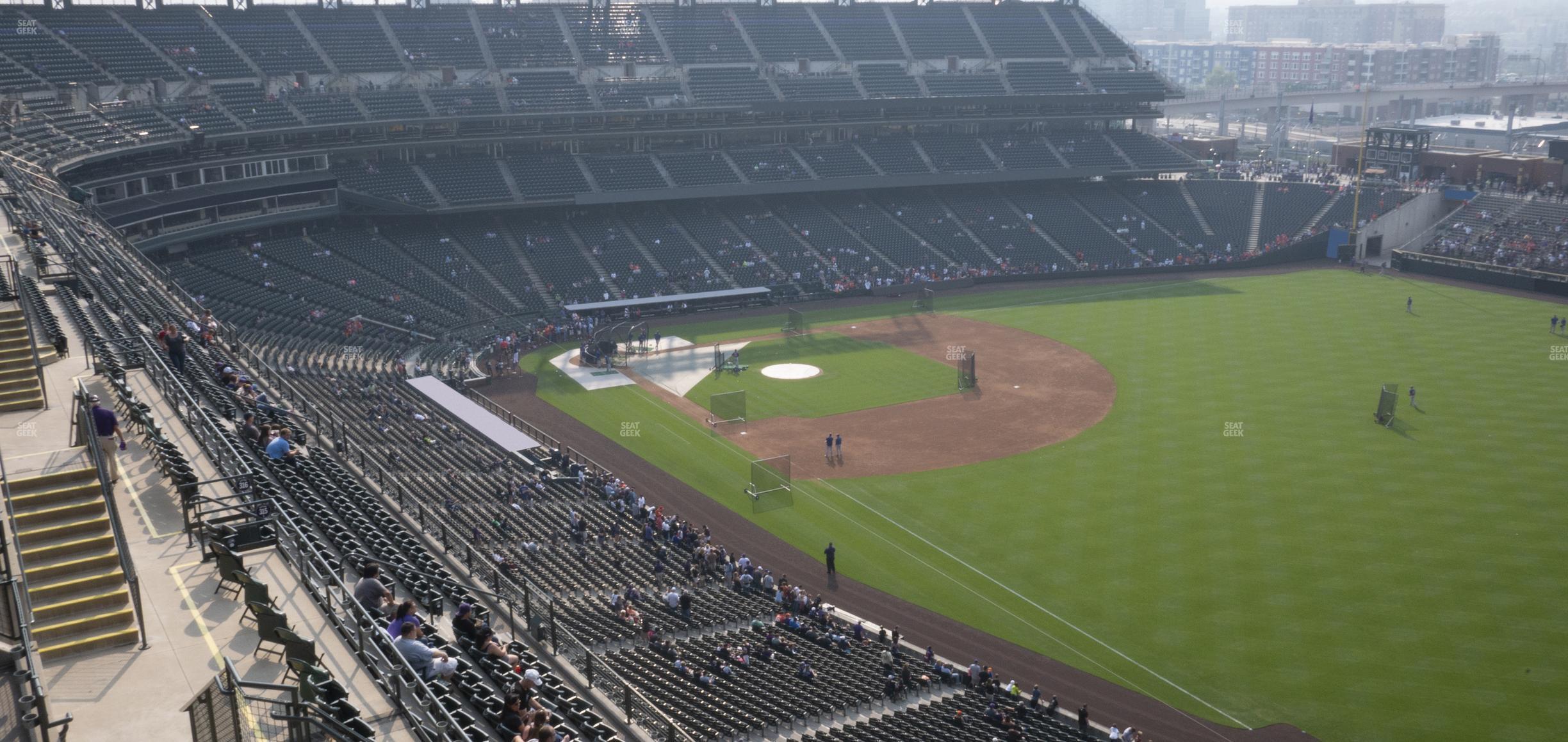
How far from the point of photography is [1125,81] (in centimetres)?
8894

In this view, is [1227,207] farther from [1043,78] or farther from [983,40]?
[983,40]

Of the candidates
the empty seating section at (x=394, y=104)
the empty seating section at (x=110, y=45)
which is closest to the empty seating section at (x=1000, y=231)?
the empty seating section at (x=394, y=104)

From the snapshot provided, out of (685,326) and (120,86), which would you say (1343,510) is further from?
(120,86)

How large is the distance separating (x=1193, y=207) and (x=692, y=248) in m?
38.5

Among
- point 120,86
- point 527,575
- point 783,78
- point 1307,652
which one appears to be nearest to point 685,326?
point 783,78

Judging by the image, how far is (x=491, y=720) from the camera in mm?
15109

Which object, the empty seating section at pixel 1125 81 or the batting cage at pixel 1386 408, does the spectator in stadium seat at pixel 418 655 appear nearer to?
the batting cage at pixel 1386 408

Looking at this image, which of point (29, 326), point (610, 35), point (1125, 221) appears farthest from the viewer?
point (1125, 221)

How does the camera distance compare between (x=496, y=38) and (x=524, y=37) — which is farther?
(x=524, y=37)

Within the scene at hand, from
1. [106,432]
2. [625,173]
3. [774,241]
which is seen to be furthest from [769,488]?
[625,173]

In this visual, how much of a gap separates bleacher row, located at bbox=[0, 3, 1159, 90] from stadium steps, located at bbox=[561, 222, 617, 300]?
456 inches

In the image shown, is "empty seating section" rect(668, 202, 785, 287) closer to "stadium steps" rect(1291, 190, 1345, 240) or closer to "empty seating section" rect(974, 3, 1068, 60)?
"empty seating section" rect(974, 3, 1068, 60)

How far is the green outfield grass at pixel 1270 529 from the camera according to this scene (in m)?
28.3

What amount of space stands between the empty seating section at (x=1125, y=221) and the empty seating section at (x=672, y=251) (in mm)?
29894
